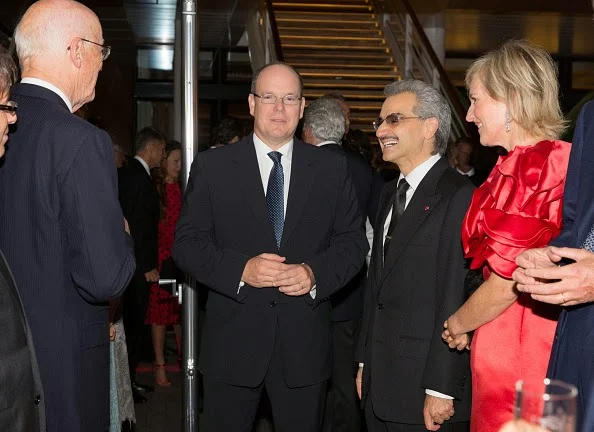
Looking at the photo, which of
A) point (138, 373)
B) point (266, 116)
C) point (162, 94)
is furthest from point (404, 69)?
point (266, 116)

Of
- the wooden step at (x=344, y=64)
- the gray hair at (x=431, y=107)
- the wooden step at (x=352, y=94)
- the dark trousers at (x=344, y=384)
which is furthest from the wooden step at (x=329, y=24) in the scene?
the gray hair at (x=431, y=107)

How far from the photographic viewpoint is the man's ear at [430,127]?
11.6ft

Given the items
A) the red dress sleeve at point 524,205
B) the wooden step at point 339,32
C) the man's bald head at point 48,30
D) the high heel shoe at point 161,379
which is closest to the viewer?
the red dress sleeve at point 524,205

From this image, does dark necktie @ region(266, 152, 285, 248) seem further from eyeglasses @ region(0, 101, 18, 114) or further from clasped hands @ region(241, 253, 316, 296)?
eyeglasses @ region(0, 101, 18, 114)

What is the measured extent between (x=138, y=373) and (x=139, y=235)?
1566 mm

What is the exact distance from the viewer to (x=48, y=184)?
8.90 feet

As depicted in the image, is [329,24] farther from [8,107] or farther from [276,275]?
[8,107]

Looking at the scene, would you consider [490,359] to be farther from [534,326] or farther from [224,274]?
[224,274]

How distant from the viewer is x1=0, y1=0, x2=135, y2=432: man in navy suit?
2711 millimetres

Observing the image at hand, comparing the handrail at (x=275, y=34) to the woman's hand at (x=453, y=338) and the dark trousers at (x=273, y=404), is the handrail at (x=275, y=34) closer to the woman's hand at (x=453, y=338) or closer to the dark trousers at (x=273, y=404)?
the dark trousers at (x=273, y=404)

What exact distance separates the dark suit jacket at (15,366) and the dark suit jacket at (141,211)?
4.53 m

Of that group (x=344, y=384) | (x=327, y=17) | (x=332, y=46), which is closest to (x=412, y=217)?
(x=344, y=384)

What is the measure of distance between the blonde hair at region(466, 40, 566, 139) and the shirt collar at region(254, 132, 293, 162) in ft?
4.14

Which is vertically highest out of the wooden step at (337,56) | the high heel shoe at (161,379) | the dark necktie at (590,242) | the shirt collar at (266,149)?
the wooden step at (337,56)
